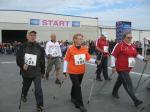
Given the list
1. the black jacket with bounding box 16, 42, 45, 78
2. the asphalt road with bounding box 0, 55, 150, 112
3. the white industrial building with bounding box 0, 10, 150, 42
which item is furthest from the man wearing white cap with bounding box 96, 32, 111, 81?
the white industrial building with bounding box 0, 10, 150, 42

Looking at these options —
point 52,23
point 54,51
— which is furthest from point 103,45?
point 52,23

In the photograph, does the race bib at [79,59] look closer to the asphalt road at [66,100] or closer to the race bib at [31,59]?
the race bib at [31,59]

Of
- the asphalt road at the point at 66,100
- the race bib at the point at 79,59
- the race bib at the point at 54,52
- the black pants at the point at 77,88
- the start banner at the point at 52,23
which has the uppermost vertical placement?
the start banner at the point at 52,23

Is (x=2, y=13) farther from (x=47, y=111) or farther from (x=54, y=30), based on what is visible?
(x=47, y=111)

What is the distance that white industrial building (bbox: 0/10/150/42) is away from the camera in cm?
5406

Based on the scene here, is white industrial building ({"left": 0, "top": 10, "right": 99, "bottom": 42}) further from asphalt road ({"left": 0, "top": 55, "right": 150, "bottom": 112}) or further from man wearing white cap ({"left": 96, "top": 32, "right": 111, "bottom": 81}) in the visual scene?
asphalt road ({"left": 0, "top": 55, "right": 150, "bottom": 112})

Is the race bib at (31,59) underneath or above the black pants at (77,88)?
above

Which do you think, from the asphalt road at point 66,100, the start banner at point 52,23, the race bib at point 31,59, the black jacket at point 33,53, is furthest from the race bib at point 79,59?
the start banner at point 52,23

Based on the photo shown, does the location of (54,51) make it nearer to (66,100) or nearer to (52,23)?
(66,100)

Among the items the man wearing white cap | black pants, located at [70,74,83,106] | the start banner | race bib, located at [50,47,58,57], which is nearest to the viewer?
black pants, located at [70,74,83,106]

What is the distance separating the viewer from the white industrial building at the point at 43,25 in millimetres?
54062

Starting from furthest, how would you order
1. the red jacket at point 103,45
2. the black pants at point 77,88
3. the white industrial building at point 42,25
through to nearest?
the white industrial building at point 42,25, the red jacket at point 103,45, the black pants at point 77,88

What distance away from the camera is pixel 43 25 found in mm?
57062

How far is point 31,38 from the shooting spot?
29.7 feet
